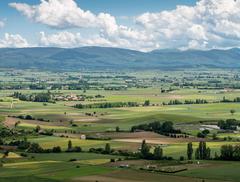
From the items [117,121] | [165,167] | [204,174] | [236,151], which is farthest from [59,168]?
[117,121]

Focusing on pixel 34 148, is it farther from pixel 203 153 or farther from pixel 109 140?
pixel 203 153

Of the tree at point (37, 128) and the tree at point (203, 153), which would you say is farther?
the tree at point (37, 128)

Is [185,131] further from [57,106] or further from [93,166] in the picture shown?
[57,106]

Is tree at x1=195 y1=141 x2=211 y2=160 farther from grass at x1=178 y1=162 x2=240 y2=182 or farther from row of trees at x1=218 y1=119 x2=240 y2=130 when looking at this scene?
row of trees at x1=218 y1=119 x2=240 y2=130

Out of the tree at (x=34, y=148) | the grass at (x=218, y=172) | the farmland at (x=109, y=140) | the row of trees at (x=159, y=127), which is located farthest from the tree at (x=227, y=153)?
the row of trees at (x=159, y=127)

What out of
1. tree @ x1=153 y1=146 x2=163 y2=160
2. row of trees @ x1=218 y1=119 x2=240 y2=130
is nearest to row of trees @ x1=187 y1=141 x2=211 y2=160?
tree @ x1=153 y1=146 x2=163 y2=160

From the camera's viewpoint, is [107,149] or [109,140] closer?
[107,149]

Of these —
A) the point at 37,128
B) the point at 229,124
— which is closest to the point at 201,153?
the point at 229,124

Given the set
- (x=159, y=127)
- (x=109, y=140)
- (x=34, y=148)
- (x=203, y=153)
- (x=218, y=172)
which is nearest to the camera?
(x=218, y=172)

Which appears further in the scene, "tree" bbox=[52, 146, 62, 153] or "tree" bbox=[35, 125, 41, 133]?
"tree" bbox=[35, 125, 41, 133]

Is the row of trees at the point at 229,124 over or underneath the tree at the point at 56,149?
over

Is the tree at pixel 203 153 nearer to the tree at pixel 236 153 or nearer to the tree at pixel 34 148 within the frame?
the tree at pixel 236 153
